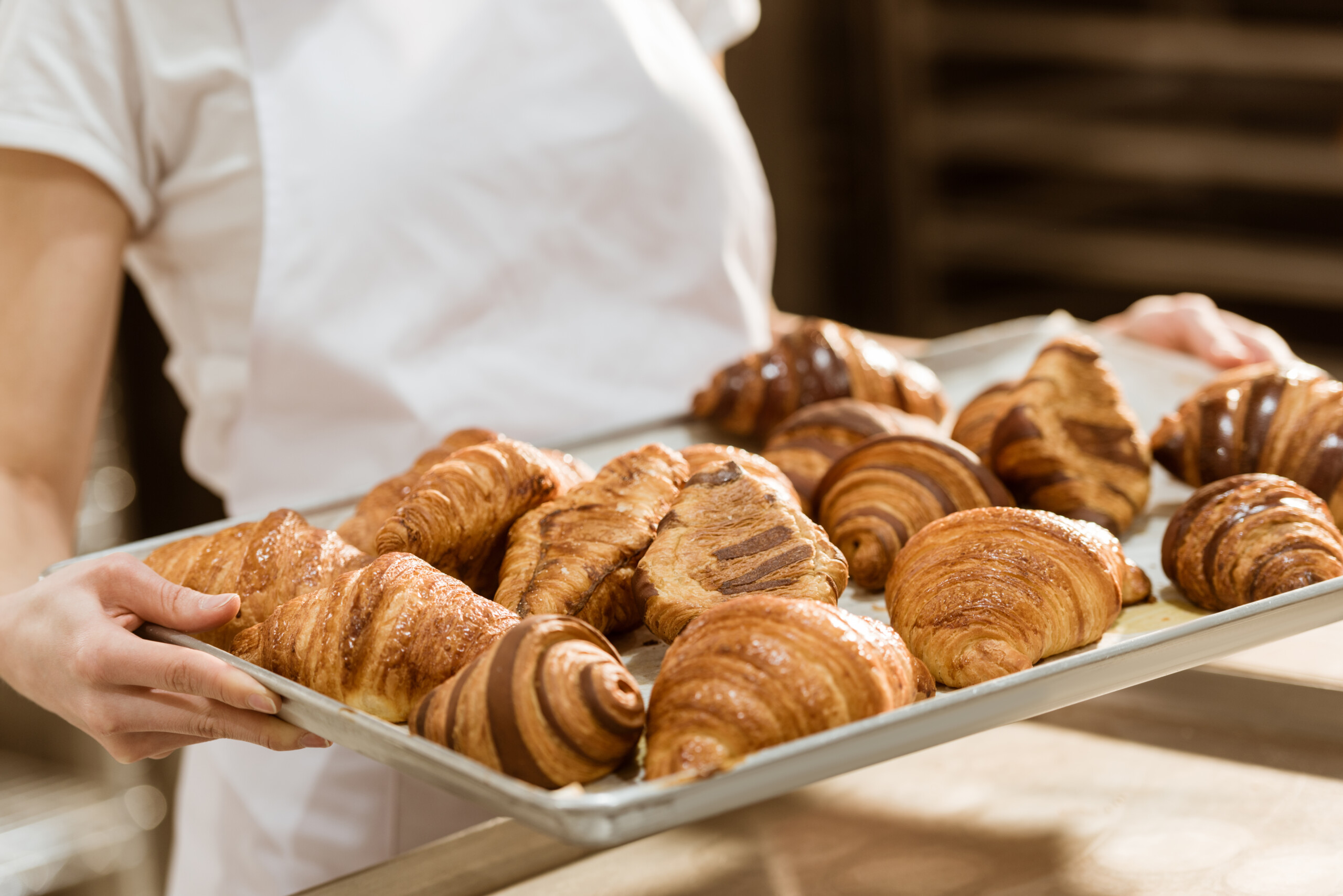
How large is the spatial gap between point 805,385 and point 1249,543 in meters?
0.46

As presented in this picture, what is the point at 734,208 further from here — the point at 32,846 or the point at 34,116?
the point at 32,846

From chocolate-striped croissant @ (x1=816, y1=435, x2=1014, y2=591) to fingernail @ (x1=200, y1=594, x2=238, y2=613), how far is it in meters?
0.38

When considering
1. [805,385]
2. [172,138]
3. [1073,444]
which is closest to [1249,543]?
[1073,444]

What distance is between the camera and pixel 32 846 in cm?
239

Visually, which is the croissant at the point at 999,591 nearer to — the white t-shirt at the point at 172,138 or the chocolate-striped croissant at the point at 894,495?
the chocolate-striped croissant at the point at 894,495

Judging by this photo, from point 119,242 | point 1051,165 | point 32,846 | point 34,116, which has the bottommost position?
point 32,846

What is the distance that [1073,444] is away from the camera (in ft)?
3.15

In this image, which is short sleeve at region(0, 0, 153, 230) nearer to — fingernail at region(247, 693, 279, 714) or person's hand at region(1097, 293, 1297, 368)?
fingernail at region(247, 693, 279, 714)

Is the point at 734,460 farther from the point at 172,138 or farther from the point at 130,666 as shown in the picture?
the point at 172,138

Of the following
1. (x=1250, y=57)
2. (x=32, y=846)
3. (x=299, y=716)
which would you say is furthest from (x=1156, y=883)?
(x=1250, y=57)

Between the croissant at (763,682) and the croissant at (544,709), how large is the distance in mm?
25

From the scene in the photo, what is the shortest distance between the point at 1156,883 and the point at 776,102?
2.98 m

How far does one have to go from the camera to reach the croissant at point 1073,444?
3.09 feet

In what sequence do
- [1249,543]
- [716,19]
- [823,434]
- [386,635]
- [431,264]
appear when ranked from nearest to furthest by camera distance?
[386,635]
[1249,543]
[823,434]
[431,264]
[716,19]
